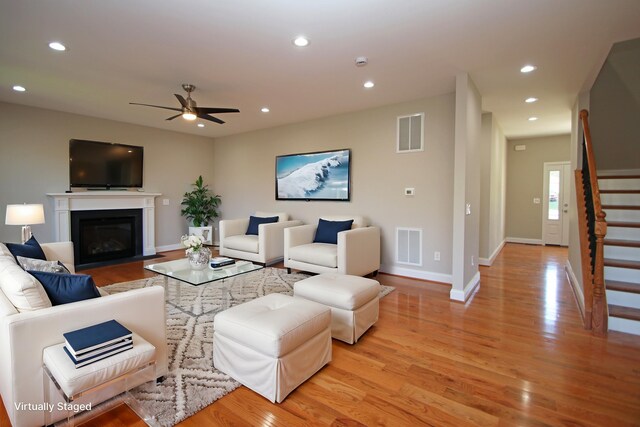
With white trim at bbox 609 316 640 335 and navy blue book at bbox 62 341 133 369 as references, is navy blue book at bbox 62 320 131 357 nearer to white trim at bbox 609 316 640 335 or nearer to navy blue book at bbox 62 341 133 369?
navy blue book at bbox 62 341 133 369

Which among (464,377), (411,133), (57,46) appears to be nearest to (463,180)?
(411,133)

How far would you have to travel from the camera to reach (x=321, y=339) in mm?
2199

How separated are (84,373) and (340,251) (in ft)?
9.62

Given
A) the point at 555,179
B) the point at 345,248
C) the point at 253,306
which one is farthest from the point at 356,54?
the point at 555,179

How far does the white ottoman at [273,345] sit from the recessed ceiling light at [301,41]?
218cm

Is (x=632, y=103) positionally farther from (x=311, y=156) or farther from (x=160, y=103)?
(x=160, y=103)

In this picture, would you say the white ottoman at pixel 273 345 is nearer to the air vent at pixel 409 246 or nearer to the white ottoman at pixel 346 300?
the white ottoman at pixel 346 300

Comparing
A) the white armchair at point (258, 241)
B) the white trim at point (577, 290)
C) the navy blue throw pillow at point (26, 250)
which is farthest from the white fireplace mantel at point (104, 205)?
the white trim at point (577, 290)

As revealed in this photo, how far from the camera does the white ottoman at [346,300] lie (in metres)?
2.56

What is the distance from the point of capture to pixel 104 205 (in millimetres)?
5602

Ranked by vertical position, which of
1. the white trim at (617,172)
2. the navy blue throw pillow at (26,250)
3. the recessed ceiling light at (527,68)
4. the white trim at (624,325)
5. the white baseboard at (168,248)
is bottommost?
the white trim at (624,325)

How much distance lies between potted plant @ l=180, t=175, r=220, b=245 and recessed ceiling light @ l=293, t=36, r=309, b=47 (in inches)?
193

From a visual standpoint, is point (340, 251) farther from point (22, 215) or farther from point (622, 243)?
point (22, 215)

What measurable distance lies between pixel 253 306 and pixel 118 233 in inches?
193
